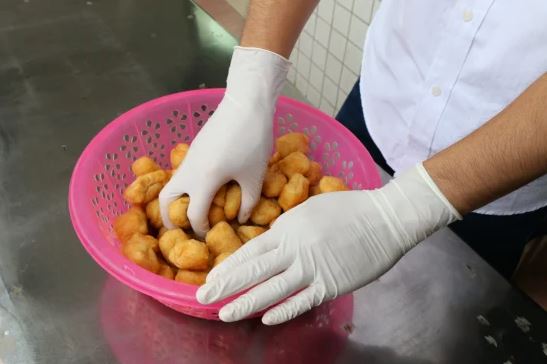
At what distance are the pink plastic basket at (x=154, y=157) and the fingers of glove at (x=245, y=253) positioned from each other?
4 cm

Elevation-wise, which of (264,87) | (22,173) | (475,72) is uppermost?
(475,72)

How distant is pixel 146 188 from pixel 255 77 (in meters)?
0.25

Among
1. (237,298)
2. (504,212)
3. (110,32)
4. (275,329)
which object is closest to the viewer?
(237,298)

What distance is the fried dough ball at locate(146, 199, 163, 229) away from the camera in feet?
2.85

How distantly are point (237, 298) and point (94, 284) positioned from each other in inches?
10.9

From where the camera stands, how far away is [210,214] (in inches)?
33.4

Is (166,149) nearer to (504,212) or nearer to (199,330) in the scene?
(199,330)

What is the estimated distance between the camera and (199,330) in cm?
76

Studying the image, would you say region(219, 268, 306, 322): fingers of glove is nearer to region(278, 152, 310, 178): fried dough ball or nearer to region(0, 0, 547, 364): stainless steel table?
region(0, 0, 547, 364): stainless steel table

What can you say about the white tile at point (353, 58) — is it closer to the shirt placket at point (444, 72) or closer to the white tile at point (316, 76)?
the white tile at point (316, 76)

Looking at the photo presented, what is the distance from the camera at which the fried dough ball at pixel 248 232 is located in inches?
32.7

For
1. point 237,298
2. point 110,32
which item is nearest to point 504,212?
point 237,298

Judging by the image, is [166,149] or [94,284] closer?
[94,284]

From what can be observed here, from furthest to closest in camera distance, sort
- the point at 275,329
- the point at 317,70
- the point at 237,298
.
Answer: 1. the point at 317,70
2. the point at 275,329
3. the point at 237,298
